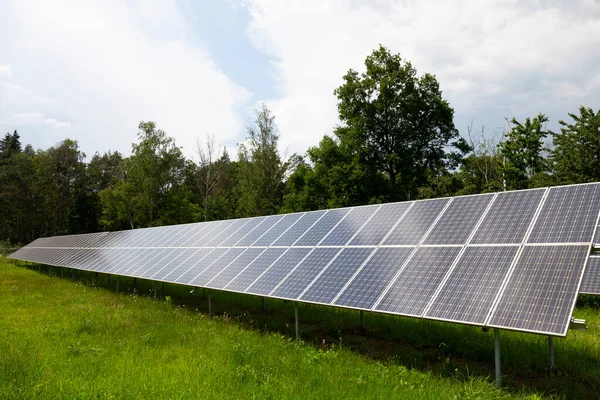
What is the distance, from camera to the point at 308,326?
13.6 meters

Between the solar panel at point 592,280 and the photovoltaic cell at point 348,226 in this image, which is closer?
the photovoltaic cell at point 348,226

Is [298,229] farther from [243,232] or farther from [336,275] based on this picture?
[336,275]

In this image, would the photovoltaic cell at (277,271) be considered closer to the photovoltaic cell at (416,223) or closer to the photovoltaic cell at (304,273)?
the photovoltaic cell at (304,273)

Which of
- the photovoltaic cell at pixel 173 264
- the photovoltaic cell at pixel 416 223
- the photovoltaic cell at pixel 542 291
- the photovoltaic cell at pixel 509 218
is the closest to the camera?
the photovoltaic cell at pixel 542 291

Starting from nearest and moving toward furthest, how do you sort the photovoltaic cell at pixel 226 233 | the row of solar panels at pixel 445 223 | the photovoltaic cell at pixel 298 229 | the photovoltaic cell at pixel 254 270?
the row of solar panels at pixel 445 223
the photovoltaic cell at pixel 254 270
the photovoltaic cell at pixel 298 229
the photovoltaic cell at pixel 226 233

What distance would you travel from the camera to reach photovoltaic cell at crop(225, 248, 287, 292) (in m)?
12.6

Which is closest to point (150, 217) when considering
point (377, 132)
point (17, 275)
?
point (17, 275)

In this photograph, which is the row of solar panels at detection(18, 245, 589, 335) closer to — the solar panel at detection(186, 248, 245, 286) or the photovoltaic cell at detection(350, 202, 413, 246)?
the solar panel at detection(186, 248, 245, 286)

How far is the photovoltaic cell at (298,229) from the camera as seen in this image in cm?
1438

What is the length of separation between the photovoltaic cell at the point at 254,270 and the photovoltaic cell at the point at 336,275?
8.39ft

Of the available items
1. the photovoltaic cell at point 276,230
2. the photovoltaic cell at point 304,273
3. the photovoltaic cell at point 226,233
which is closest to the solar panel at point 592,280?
the photovoltaic cell at point 304,273

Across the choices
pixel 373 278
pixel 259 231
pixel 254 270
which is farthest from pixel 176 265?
pixel 373 278

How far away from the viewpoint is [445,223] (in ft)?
35.0

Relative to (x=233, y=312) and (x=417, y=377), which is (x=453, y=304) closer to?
(x=417, y=377)
